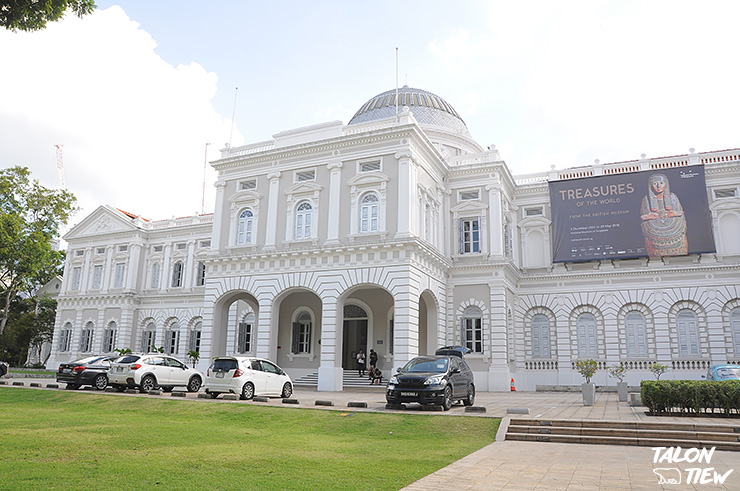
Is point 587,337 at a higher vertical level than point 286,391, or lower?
higher

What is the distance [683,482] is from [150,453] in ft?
25.0

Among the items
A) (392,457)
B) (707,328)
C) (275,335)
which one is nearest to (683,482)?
(392,457)

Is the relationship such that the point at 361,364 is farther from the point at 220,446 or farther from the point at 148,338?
the point at 148,338

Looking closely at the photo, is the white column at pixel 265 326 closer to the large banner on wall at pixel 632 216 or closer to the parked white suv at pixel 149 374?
the parked white suv at pixel 149 374

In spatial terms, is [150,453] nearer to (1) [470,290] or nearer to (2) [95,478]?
(2) [95,478]

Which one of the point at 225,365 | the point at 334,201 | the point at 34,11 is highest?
the point at 334,201

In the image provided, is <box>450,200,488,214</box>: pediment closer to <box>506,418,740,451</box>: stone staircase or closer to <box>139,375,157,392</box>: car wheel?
<box>139,375,157,392</box>: car wheel

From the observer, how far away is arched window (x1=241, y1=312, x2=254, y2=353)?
107 ft

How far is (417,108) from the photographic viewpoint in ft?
115

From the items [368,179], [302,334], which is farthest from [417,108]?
[302,334]

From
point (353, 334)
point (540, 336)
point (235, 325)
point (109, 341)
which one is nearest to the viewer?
point (353, 334)

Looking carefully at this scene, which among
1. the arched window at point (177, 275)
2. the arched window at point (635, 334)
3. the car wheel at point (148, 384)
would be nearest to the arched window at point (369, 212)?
the car wheel at point (148, 384)

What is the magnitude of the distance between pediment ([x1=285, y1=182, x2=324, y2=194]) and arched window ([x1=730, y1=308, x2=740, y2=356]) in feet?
65.5

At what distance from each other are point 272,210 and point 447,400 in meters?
14.2
